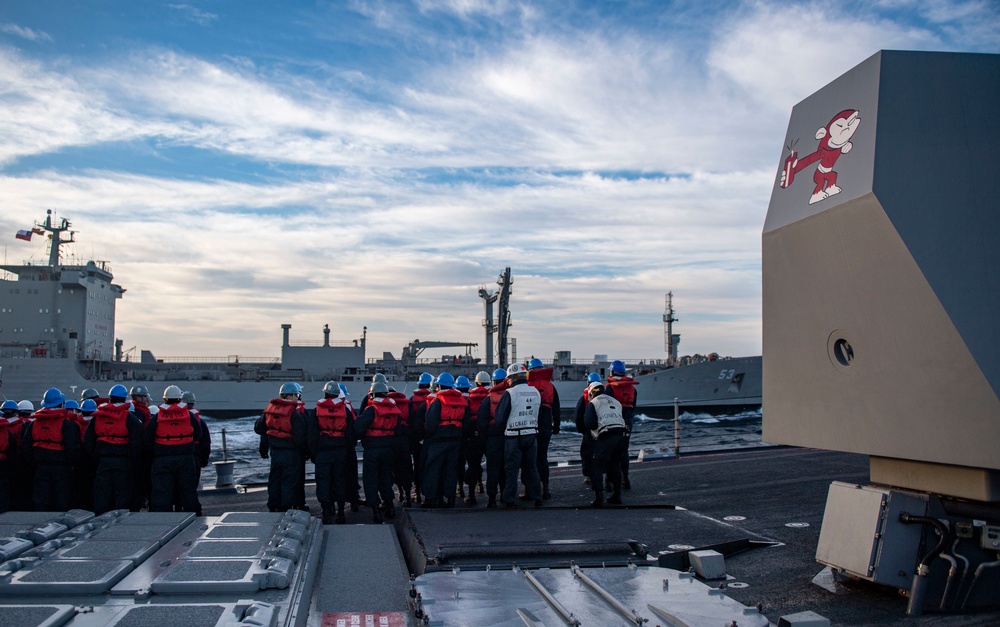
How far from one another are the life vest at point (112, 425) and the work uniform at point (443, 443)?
2680 millimetres

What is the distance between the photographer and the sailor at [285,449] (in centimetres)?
660

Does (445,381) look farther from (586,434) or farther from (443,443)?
(586,434)

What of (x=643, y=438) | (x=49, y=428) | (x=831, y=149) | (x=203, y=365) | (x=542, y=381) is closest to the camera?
(x=831, y=149)

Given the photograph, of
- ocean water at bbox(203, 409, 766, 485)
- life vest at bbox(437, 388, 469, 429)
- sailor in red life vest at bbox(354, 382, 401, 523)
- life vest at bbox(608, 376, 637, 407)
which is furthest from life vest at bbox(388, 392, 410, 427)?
ocean water at bbox(203, 409, 766, 485)

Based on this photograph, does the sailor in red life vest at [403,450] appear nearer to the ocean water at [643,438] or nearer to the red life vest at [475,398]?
the red life vest at [475,398]

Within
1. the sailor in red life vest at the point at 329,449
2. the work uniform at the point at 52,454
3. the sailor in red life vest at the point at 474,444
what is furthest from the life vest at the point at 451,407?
the work uniform at the point at 52,454

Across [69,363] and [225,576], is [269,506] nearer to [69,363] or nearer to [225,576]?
[225,576]

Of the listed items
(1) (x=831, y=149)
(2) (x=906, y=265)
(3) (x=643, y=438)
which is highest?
(1) (x=831, y=149)

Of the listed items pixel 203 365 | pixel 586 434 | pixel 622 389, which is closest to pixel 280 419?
pixel 586 434

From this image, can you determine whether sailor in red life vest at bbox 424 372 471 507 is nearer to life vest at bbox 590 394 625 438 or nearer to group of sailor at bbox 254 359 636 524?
group of sailor at bbox 254 359 636 524

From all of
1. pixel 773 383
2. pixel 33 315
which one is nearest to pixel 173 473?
pixel 773 383

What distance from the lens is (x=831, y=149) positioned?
3.97 meters

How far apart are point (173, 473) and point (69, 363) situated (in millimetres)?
29928

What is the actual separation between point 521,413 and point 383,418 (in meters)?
1.30
